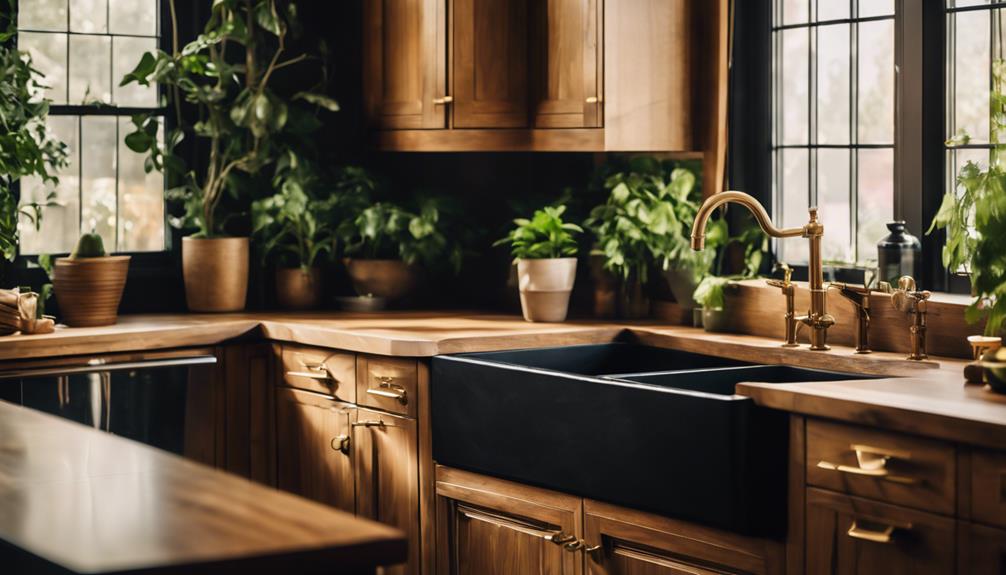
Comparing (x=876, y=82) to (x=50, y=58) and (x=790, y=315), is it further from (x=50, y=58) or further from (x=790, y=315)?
(x=50, y=58)

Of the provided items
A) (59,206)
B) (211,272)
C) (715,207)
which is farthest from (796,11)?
(59,206)

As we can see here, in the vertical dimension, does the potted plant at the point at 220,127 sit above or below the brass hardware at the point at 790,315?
above

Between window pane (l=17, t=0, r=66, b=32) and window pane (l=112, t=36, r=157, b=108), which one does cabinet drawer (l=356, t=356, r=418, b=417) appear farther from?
window pane (l=17, t=0, r=66, b=32)

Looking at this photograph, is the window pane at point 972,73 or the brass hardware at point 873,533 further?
the window pane at point 972,73

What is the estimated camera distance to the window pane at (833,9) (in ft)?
11.8

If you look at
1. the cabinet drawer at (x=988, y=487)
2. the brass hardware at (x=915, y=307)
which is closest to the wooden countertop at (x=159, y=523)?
the cabinet drawer at (x=988, y=487)

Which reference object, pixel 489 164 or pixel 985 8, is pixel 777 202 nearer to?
pixel 985 8

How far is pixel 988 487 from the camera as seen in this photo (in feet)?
7.34

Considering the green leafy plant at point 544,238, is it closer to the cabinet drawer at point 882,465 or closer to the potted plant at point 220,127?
the potted plant at point 220,127

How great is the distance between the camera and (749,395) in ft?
8.77

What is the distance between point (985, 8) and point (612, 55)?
40.8 inches

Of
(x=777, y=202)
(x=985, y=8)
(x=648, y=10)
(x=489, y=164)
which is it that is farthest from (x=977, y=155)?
(x=489, y=164)

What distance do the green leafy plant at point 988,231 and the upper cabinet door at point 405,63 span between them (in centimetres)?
178

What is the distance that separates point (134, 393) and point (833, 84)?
2.17m
